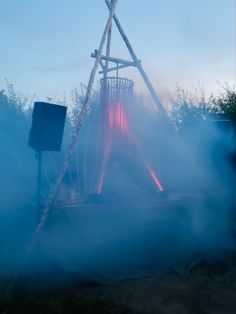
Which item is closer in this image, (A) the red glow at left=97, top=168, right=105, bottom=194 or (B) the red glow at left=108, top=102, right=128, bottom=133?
(A) the red glow at left=97, top=168, right=105, bottom=194

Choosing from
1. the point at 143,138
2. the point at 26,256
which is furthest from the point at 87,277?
the point at 143,138

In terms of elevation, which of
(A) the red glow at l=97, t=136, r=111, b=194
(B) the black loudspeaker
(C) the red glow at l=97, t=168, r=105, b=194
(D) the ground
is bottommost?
(D) the ground

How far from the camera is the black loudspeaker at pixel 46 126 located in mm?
5871

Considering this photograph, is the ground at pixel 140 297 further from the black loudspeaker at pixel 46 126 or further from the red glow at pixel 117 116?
the red glow at pixel 117 116

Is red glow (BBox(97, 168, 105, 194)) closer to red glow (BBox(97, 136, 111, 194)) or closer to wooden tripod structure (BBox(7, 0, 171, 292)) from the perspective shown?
red glow (BBox(97, 136, 111, 194))

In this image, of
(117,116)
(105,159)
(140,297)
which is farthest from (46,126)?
(140,297)

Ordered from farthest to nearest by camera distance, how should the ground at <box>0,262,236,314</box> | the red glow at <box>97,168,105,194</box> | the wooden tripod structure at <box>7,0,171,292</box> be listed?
1. the red glow at <box>97,168,105,194</box>
2. the wooden tripod structure at <box>7,0,171,292</box>
3. the ground at <box>0,262,236,314</box>

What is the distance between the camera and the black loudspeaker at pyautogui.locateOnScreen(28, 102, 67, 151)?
587cm

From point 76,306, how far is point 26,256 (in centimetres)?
145

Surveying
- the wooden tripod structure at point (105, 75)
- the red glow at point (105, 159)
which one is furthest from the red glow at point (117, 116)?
the wooden tripod structure at point (105, 75)

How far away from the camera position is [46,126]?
19.5 ft

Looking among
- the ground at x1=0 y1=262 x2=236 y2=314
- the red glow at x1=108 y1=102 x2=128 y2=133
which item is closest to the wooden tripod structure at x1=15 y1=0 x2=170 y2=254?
the red glow at x1=108 y1=102 x2=128 y2=133

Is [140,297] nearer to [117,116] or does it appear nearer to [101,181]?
[101,181]

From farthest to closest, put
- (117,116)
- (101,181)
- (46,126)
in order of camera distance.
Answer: (117,116) → (101,181) → (46,126)
